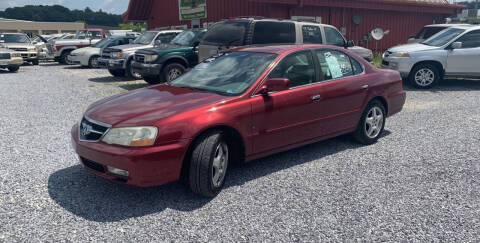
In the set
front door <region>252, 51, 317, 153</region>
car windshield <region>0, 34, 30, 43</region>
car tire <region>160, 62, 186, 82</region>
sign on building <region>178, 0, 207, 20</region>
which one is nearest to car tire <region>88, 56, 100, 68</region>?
car windshield <region>0, 34, 30, 43</region>

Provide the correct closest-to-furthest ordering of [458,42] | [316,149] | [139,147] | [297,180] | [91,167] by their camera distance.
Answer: [139,147] < [91,167] < [297,180] < [316,149] < [458,42]

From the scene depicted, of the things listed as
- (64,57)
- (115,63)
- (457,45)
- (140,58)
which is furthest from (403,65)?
(64,57)

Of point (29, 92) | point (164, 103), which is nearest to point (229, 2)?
point (29, 92)

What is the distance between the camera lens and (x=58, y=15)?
94.0 m

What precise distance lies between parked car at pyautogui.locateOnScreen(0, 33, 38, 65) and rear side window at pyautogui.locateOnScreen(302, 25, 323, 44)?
50.2 feet

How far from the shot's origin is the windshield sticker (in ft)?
16.8

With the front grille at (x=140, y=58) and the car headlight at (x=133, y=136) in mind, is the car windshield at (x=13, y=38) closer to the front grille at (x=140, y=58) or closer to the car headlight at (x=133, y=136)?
the front grille at (x=140, y=58)

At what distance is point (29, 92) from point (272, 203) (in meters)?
9.52

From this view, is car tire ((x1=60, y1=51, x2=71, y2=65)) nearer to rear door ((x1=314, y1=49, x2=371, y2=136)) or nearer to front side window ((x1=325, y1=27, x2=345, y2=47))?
front side window ((x1=325, y1=27, x2=345, y2=47))

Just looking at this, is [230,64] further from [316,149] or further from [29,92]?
[29,92]

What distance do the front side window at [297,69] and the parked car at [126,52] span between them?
8286 mm

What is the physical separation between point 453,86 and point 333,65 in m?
8.32

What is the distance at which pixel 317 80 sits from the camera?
4871 millimetres

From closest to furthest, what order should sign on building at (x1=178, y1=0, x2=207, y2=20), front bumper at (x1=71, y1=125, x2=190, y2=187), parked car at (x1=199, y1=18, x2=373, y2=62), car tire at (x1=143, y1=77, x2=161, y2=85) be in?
front bumper at (x1=71, y1=125, x2=190, y2=187), parked car at (x1=199, y1=18, x2=373, y2=62), car tire at (x1=143, y1=77, x2=161, y2=85), sign on building at (x1=178, y1=0, x2=207, y2=20)
